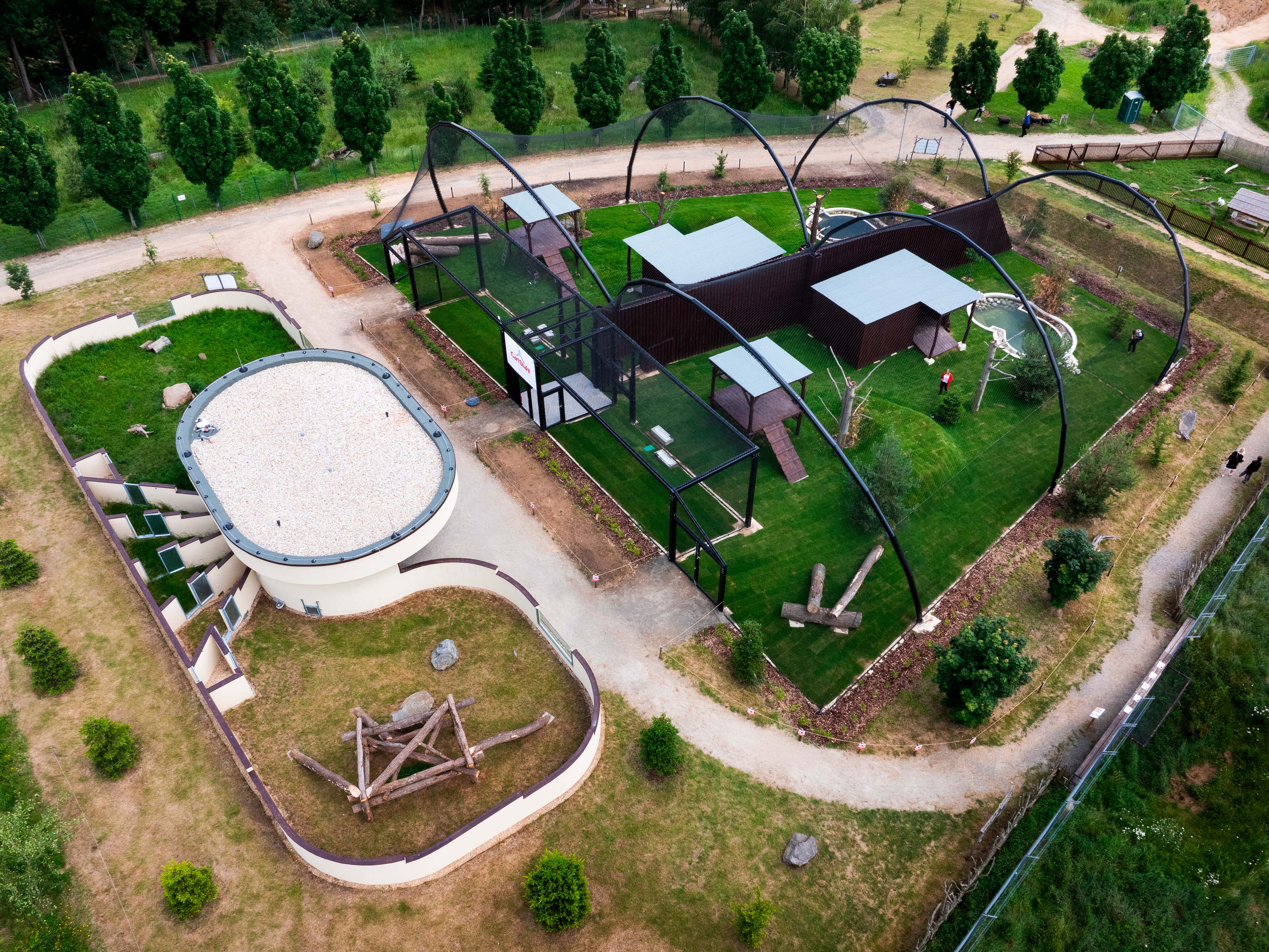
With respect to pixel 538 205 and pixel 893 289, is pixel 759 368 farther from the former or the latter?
pixel 538 205

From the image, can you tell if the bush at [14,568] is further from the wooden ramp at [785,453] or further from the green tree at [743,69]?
the green tree at [743,69]

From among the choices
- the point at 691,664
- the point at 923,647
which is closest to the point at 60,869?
the point at 691,664

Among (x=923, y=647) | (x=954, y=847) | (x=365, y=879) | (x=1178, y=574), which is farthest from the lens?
(x=1178, y=574)

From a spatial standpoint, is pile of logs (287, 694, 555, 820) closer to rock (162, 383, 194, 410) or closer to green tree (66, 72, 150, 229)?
rock (162, 383, 194, 410)

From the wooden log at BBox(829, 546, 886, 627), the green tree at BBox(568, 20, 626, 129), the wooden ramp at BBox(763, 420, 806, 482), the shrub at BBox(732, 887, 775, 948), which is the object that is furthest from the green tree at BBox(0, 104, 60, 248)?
the shrub at BBox(732, 887, 775, 948)

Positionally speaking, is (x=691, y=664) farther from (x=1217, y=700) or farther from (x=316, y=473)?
(x=1217, y=700)

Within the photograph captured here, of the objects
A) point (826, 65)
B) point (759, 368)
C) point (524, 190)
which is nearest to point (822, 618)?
point (759, 368)

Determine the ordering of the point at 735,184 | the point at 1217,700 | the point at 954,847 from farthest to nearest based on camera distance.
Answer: the point at 735,184 < the point at 1217,700 < the point at 954,847
